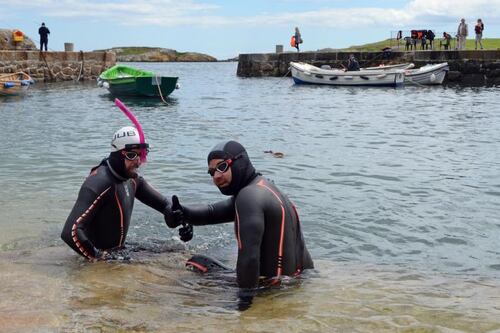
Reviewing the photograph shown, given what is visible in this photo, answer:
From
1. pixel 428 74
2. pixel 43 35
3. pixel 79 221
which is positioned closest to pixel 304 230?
pixel 79 221

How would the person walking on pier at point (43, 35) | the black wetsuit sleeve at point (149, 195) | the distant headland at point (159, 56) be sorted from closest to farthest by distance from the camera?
Answer: the black wetsuit sleeve at point (149, 195) < the person walking on pier at point (43, 35) < the distant headland at point (159, 56)

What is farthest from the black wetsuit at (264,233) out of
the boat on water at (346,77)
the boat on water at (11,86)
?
the boat on water at (346,77)

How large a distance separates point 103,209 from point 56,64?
131ft

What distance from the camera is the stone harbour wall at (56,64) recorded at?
4016 cm

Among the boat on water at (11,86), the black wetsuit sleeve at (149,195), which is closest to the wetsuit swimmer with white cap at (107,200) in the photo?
the black wetsuit sleeve at (149,195)

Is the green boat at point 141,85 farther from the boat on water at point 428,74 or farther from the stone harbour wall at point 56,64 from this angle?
the boat on water at point 428,74

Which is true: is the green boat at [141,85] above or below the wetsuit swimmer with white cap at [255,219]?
above

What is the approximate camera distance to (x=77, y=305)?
5156 mm

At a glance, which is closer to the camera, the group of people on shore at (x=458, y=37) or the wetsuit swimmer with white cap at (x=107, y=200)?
the wetsuit swimmer with white cap at (x=107, y=200)

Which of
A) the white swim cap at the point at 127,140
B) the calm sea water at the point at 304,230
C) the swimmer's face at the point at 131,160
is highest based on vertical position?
the white swim cap at the point at 127,140

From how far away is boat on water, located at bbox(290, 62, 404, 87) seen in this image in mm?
40062

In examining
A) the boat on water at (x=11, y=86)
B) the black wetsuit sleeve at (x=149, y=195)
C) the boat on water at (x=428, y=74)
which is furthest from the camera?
the boat on water at (x=428, y=74)

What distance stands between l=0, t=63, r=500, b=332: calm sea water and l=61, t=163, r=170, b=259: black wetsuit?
284 mm

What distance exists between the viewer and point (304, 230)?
8875mm
